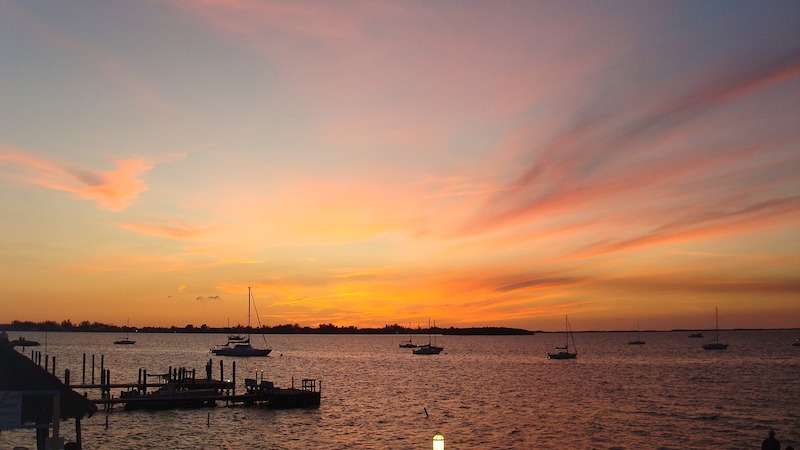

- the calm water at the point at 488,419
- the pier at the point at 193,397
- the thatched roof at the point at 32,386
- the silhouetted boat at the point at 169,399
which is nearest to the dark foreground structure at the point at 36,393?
the thatched roof at the point at 32,386

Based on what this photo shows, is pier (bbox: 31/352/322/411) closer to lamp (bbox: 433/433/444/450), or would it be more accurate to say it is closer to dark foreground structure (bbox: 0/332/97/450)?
dark foreground structure (bbox: 0/332/97/450)

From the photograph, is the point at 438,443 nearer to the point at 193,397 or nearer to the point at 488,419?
the point at 488,419

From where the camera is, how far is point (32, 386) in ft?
71.4

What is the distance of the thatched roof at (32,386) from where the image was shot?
2173cm

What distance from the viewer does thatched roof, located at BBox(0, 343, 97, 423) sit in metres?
21.7

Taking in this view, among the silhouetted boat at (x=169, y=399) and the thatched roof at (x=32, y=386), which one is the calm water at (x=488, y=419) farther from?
the thatched roof at (x=32, y=386)

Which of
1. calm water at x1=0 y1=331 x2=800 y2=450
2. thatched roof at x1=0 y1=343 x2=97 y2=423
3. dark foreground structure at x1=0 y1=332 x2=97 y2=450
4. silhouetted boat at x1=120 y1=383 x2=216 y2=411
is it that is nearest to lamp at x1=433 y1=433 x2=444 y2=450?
dark foreground structure at x1=0 y1=332 x2=97 y2=450

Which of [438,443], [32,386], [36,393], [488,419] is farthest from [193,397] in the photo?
[438,443]

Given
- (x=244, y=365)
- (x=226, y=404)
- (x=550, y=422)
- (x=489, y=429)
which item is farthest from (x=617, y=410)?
(x=244, y=365)

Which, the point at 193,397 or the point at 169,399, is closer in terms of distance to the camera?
the point at 169,399

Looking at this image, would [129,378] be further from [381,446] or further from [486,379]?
[381,446]

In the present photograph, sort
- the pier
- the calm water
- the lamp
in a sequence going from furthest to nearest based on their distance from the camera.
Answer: the pier < the calm water < the lamp

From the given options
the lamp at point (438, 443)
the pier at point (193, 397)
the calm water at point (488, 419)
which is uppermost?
the lamp at point (438, 443)

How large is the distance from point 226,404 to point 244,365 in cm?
8155
